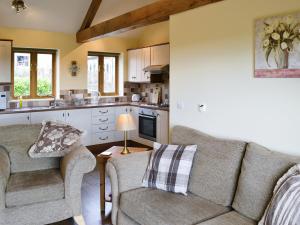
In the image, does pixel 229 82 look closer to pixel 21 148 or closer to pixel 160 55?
pixel 21 148

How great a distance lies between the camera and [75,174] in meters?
2.97

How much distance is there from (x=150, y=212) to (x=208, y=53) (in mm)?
1872

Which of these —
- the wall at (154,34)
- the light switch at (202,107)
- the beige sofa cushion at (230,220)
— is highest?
the wall at (154,34)

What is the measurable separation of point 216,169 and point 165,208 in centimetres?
56

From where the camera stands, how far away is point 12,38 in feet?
18.6

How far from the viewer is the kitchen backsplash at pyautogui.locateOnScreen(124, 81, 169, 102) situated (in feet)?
21.1

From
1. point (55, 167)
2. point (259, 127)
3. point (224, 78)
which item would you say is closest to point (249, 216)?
point (259, 127)

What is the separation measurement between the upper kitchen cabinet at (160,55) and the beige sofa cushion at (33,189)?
11.1ft

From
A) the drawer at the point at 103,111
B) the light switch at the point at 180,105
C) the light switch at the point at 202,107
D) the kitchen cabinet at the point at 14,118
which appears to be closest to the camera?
the light switch at the point at 202,107

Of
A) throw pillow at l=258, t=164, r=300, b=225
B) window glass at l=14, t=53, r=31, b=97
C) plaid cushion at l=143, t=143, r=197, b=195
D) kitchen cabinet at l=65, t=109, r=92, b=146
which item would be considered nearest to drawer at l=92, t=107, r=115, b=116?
kitchen cabinet at l=65, t=109, r=92, b=146

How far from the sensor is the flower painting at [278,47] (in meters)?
2.55

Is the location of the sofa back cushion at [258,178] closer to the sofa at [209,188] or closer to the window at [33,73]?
the sofa at [209,188]

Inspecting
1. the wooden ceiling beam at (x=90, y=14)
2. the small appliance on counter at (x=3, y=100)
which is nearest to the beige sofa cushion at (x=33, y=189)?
the small appliance on counter at (x=3, y=100)

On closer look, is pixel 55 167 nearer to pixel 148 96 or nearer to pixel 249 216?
pixel 249 216
